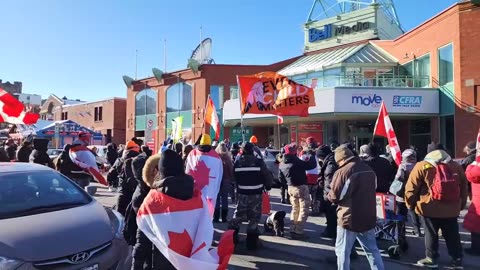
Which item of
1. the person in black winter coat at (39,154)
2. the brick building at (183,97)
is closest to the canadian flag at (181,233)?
the person in black winter coat at (39,154)

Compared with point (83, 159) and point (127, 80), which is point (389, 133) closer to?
point (83, 159)

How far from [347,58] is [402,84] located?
13.7 feet

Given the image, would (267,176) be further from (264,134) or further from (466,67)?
(264,134)

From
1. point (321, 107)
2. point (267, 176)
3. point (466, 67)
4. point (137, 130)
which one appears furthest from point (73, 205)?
point (137, 130)

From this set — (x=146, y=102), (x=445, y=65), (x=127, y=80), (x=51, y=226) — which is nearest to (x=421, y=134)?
(x=445, y=65)

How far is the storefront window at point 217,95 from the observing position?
111ft

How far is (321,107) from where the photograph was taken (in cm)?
2172

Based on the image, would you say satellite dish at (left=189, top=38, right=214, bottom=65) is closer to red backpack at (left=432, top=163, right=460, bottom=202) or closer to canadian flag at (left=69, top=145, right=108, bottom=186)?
canadian flag at (left=69, top=145, right=108, bottom=186)

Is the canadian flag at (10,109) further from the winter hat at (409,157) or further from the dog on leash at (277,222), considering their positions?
the winter hat at (409,157)

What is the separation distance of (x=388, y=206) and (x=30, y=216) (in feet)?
17.0

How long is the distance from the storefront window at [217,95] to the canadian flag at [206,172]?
26793 millimetres

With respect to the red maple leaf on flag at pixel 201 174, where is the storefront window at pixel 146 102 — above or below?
above

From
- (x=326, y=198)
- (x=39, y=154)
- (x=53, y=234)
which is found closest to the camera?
(x=53, y=234)

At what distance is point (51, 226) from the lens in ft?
14.1
